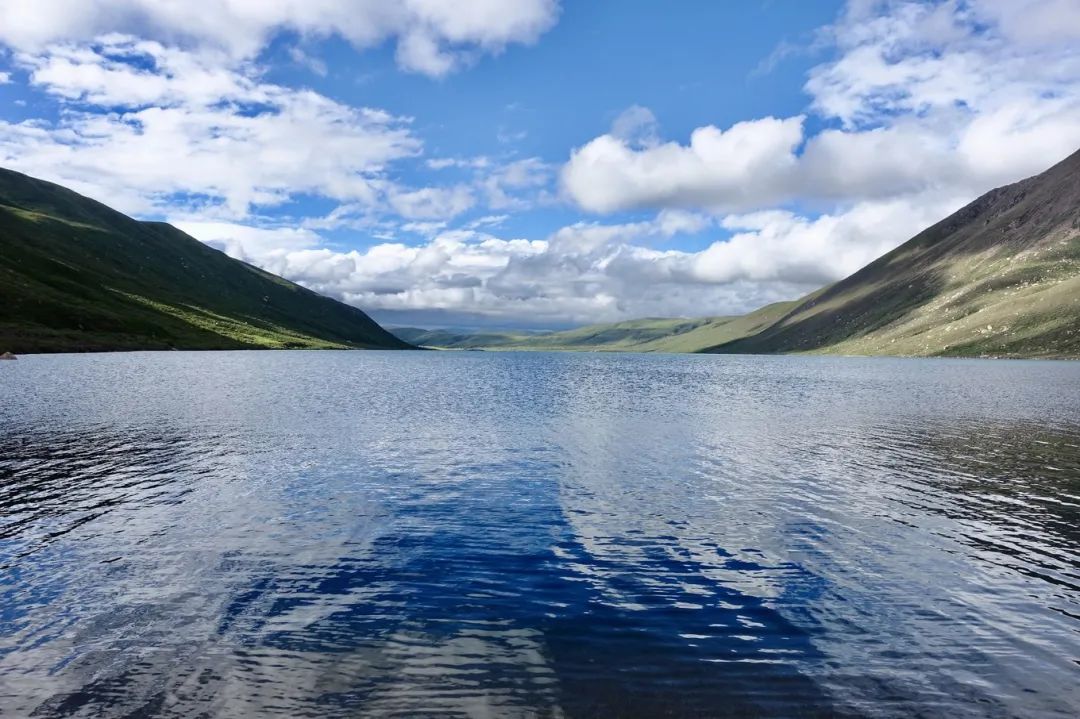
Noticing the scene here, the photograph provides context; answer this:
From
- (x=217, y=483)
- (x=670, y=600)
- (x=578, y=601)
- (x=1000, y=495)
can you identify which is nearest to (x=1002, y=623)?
(x=670, y=600)

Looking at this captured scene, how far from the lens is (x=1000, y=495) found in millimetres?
36188

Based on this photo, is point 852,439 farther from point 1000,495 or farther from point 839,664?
point 839,664

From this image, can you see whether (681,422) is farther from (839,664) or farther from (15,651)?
(15,651)

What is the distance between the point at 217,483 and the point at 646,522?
25356 millimetres

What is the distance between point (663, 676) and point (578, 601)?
16.6ft

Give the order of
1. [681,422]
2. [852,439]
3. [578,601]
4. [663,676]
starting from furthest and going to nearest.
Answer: [681,422] → [852,439] → [578,601] → [663,676]

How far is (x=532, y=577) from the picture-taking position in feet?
76.0

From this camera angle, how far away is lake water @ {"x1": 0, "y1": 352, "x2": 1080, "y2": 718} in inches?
621

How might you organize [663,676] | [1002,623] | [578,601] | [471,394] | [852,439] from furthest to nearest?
[471,394]
[852,439]
[578,601]
[1002,623]
[663,676]

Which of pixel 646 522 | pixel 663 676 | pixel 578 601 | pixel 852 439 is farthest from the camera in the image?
pixel 852 439

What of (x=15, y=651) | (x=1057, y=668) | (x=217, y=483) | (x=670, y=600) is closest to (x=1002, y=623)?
(x=1057, y=668)

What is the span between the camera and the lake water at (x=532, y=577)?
621 inches

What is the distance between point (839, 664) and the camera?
679 inches

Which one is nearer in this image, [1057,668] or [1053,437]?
[1057,668]
